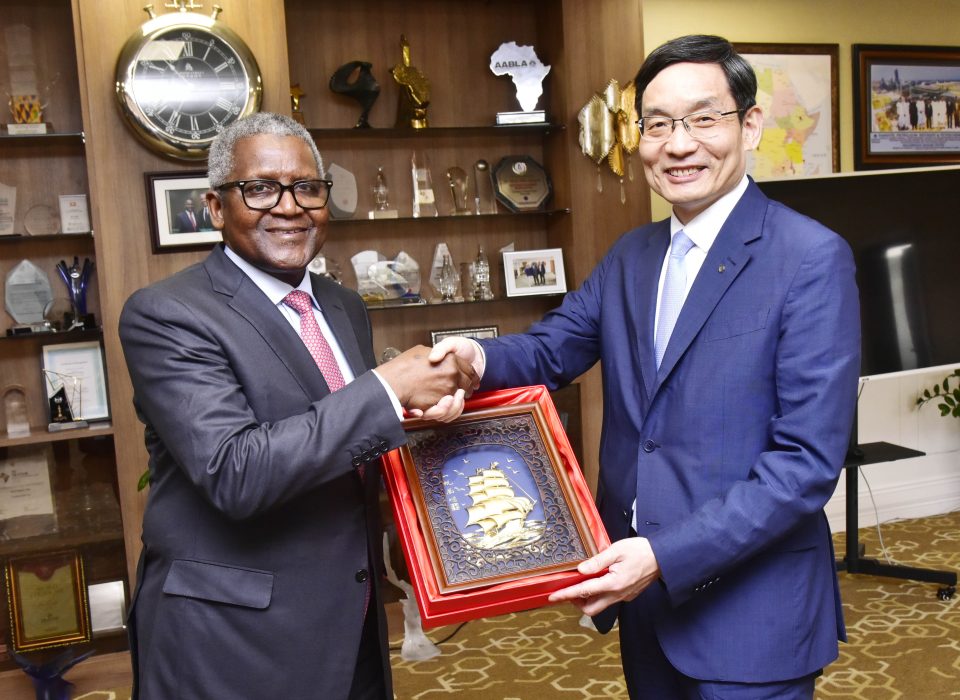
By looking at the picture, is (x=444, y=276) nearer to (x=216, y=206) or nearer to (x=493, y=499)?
(x=216, y=206)

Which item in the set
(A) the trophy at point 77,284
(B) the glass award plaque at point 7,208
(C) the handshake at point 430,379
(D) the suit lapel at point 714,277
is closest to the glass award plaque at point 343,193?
(A) the trophy at point 77,284

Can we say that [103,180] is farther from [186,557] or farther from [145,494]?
[186,557]

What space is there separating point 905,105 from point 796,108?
70cm

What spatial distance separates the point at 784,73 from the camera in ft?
14.9

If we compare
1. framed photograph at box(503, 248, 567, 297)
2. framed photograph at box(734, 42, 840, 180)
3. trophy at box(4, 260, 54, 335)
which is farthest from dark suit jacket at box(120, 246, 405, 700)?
framed photograph at box(734, 42, 840, 180)

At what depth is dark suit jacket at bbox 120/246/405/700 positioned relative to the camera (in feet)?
4.61

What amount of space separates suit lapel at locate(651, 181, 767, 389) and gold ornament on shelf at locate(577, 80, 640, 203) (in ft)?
8.44

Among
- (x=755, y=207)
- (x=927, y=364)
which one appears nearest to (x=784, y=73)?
(x=927, y=364)

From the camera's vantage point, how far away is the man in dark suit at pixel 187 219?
3.50 m

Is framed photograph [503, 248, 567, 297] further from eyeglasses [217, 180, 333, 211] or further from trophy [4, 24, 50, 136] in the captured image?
eyeglasses [217, 180, 333, 211]

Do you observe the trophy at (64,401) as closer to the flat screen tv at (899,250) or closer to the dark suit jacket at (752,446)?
the dark suit jacket at (752,446)

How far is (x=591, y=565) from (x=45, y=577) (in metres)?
2.99

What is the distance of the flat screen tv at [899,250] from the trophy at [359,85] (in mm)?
1855

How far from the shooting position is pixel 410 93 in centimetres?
400
